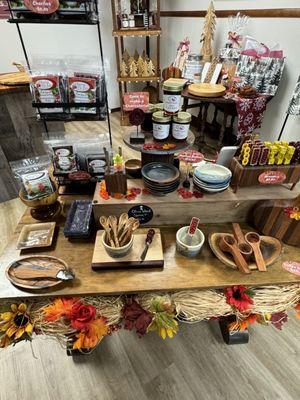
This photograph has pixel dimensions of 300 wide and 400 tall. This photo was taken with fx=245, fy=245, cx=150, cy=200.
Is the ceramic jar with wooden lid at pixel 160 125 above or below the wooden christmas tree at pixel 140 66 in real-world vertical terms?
above

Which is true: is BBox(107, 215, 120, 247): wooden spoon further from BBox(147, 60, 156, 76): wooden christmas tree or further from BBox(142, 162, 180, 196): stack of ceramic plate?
BBox(147, 60, 156, 76): wooden christmas tree

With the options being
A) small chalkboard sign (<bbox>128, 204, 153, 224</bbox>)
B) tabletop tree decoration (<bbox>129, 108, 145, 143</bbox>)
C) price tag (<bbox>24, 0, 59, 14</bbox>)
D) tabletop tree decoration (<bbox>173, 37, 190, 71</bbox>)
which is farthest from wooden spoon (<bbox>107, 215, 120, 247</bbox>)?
tabletop tree decoration (<bbox>173, 37, 190, 71</bbox>)

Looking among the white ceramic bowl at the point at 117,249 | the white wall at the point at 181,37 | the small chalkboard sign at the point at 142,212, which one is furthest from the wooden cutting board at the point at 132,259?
the white wall at the point at 181,37

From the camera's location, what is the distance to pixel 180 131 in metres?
1.04

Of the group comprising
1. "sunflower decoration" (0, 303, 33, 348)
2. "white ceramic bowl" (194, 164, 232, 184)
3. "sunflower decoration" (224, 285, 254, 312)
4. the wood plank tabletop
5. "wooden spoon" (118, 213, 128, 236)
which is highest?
"white ceramic bowl" (194, 164, 232, 184)

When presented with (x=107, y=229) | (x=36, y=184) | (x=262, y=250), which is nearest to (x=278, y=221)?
(x=262, y=250)

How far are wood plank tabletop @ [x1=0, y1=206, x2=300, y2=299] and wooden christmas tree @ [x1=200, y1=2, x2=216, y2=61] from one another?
2.58 meters

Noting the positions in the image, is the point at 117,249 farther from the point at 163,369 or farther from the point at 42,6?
the point at 42,6

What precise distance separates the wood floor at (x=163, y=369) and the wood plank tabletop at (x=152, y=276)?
1.98ft

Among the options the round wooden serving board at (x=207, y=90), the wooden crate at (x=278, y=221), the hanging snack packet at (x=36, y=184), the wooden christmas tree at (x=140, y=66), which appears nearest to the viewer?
the wooden crate at (x=278, y=221)

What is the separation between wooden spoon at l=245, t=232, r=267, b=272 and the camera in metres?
0.96

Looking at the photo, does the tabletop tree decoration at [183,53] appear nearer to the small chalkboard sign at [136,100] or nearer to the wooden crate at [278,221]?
the small chalkboard sign at [136,100]

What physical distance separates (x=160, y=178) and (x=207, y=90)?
1793 millimetres

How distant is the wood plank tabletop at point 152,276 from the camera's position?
2.98 ft
